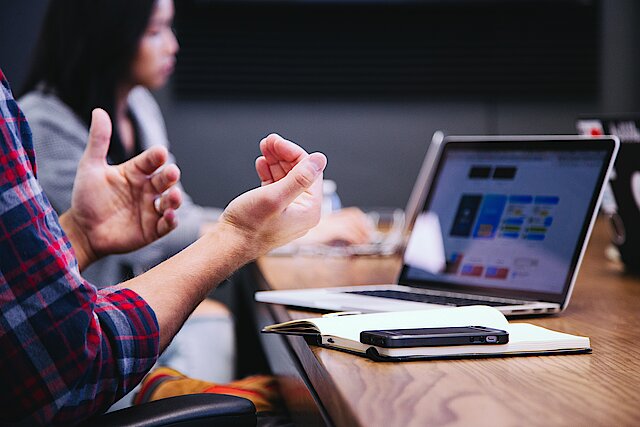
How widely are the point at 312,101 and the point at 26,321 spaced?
3.15 m

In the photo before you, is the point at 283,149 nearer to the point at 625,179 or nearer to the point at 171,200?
the point at 171,200

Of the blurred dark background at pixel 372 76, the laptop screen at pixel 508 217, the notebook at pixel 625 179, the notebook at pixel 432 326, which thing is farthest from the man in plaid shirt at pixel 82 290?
the blurred dark background at pixel 372 76

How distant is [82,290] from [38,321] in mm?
57

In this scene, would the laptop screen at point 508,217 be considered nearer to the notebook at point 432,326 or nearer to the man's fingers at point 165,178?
the notebook at point 432,326

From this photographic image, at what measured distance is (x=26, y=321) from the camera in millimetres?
885

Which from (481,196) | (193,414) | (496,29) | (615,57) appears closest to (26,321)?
(193,414)

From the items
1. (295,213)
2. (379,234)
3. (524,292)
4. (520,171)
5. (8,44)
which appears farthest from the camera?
(8,44)

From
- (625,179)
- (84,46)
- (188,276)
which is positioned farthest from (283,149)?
(84,46)

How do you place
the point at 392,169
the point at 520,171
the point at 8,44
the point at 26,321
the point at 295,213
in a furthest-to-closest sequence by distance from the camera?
the point at 392,169 < the point at 8,44 < the point at 520,171 < the point at 295,213 < the point at 26,321

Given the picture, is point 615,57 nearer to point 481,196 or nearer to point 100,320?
point 481,196

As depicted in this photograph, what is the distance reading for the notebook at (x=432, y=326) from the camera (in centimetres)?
94

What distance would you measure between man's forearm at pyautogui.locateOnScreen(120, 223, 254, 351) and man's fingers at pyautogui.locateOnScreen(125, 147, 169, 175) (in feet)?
1.38

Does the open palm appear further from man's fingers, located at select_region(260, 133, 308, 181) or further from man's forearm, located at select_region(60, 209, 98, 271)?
man's fingers, located at select_region(260, 133, 308, 181)

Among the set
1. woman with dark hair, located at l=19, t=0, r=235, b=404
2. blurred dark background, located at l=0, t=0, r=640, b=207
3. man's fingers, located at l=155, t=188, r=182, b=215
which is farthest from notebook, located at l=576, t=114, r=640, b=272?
blurred dark background, located at l=0, t=0, r=640, b=207
